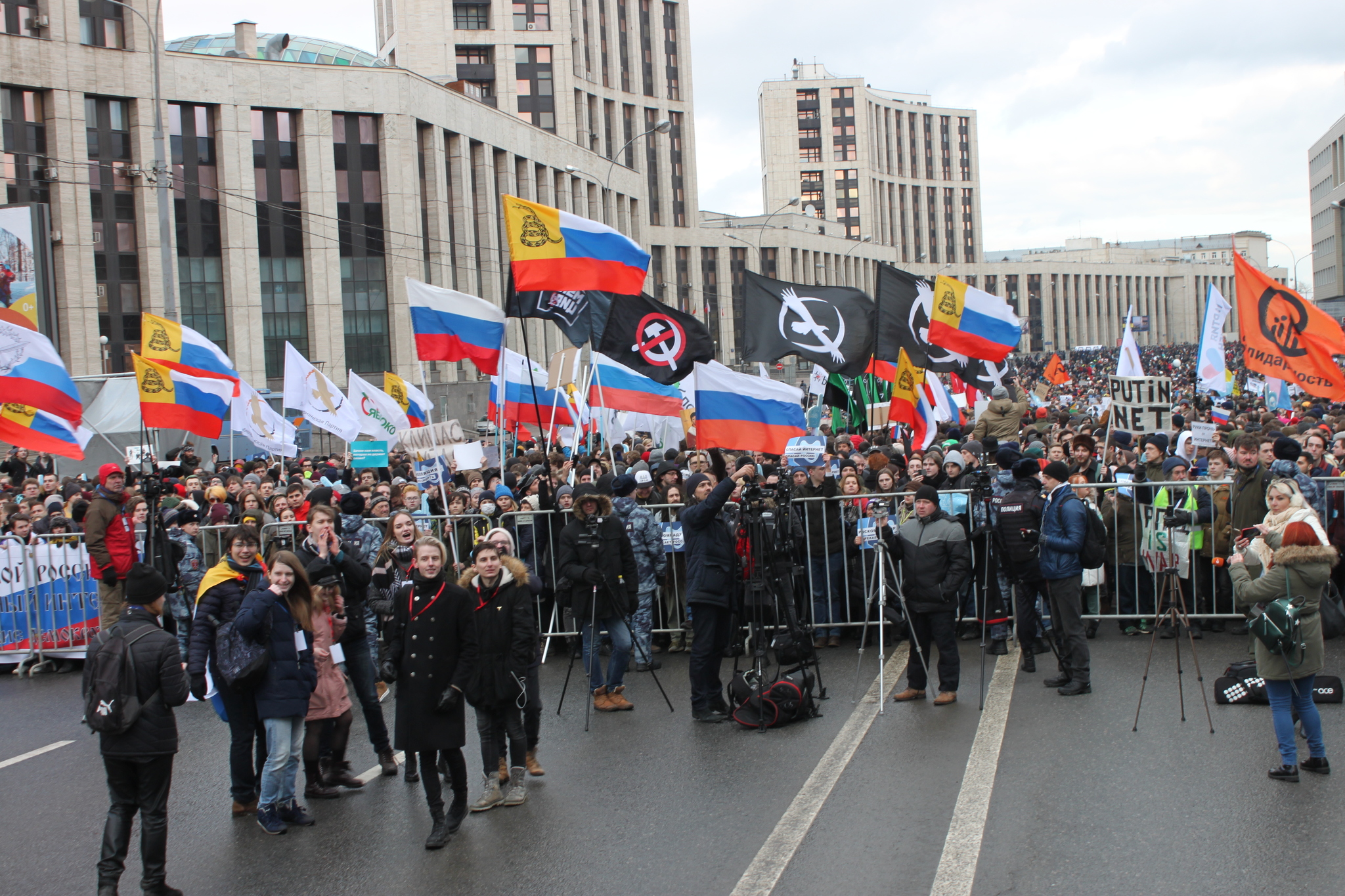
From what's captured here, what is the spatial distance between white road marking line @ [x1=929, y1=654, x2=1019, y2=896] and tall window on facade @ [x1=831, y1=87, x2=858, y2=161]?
14097cm

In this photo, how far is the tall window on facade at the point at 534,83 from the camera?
69.4m

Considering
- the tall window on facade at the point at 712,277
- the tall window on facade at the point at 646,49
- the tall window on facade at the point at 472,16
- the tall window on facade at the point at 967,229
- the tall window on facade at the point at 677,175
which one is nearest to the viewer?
the tall window on facade at the point at 472,16

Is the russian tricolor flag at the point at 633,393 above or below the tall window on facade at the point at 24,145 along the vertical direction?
below

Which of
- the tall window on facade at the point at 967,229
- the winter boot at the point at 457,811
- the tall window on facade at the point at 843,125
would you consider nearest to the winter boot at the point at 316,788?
the winter boot at the point at 457,811

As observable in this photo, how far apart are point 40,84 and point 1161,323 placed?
165 meters

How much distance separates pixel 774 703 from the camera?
27.3 ft

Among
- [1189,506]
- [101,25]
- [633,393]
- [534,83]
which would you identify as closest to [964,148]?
[534,83]

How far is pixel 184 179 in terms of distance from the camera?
1836 inches

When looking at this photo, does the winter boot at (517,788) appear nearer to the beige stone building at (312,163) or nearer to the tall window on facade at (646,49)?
the beige stone building at (312,163)

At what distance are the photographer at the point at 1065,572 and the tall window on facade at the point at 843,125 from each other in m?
140

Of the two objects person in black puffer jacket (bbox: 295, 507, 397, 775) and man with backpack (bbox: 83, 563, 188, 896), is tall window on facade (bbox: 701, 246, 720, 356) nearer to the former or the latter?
person in black puffer jacket (bbox: 295, 507, 397, 775)

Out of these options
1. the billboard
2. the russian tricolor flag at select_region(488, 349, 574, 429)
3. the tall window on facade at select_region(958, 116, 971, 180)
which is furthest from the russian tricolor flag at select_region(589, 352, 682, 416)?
the tall window on facade at select_region(958, 116, 971, 180)

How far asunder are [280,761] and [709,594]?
3091 mm

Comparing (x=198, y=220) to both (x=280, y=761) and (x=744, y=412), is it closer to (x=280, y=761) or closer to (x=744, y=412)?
(x=744, y=412)
